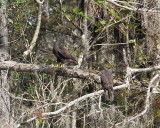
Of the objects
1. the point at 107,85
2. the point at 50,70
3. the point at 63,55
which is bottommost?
the point at 107,85

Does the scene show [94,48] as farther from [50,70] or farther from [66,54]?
[50,70]

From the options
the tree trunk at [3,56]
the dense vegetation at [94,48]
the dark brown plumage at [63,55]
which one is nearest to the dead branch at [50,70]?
the dense vegetation at [94,48]

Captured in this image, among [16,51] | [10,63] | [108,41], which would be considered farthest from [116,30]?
[10,63]

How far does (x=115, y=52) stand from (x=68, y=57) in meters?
1.90

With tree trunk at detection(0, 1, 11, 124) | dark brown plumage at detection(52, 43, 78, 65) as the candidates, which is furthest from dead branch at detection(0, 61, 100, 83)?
dark brown plumage at detection(52, 43, 78, 65)

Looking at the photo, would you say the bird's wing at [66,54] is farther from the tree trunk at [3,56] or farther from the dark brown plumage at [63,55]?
the tree trunk at [3,56]

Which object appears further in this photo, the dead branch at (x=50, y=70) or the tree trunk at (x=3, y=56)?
the tree trunk at (x=3, y=56)

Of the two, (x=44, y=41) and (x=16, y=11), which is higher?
(x=16, y=11)

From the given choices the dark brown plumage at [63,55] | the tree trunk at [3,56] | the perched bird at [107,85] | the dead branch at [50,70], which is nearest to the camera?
the perched bird at [107,85]

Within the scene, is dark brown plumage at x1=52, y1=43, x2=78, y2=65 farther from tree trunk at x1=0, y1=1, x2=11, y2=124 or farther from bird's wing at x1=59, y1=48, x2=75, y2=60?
tree trunk at x1=0, y1=1, x2=11, y2=124

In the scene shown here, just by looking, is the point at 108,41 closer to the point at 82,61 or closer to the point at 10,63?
the point at 82,61

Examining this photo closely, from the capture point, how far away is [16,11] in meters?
8.68

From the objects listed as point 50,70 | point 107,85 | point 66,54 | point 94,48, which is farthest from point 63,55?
point 107,85

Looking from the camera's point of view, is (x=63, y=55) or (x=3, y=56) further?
(x=63, y=55)
